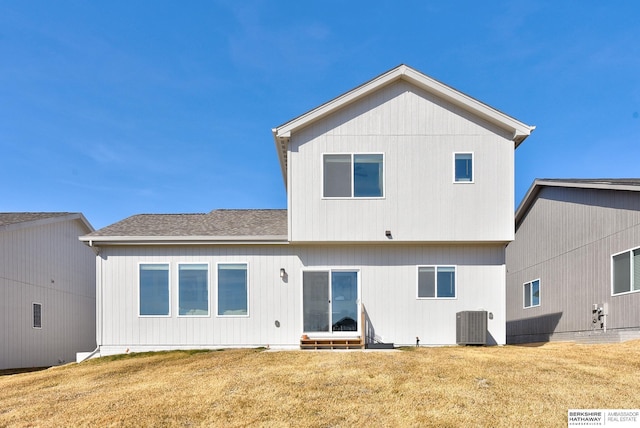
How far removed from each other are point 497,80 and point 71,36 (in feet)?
55.2

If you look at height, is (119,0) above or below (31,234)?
above

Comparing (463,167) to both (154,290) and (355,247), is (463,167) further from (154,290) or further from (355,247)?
(154,290)

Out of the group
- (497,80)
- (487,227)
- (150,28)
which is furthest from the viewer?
(497,80)

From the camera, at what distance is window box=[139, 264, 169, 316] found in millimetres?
12469

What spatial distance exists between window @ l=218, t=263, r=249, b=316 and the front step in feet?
5.99

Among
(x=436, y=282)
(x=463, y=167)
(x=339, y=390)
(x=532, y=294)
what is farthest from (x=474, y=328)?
(x=532, y=294)

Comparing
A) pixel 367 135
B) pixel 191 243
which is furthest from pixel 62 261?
pixel 367 135

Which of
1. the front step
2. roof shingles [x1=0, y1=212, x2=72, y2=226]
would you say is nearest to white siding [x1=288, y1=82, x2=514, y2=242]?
the front step

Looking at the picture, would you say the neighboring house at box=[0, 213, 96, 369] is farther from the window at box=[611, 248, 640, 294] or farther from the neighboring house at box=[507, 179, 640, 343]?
the window at box=[611, 248, 640, 294]

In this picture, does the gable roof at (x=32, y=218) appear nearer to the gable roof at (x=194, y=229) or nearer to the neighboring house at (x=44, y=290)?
the neighboring house at (x=44, y=290)

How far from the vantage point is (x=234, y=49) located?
17750mm

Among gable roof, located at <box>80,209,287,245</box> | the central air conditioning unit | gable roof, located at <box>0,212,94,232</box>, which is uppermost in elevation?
gable roof, located at <box>0,212,94,232</box>

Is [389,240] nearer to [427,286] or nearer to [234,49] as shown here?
[427,286]

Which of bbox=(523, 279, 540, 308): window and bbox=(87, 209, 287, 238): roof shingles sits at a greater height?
bbox=(87, 209, 287, 238): roof shingles
